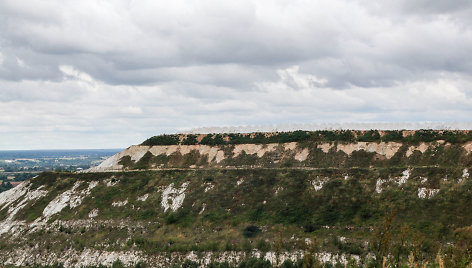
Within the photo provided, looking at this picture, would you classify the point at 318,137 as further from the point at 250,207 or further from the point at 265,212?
the point at 265,212

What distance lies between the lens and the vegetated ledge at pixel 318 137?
101062 mm

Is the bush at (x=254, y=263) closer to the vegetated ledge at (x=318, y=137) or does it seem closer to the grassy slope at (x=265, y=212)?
the grassy slope at (x=265, y=212)

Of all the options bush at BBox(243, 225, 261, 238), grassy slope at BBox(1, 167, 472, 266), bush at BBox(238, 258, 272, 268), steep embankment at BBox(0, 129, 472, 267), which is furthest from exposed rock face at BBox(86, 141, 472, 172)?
bush at BBox(238, 258, 272, 268)

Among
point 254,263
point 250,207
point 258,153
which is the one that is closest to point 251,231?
point 250,207

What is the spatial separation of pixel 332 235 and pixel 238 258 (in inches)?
640

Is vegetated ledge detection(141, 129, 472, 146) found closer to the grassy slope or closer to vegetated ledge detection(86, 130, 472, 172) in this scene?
vegetated ledge detection(86, 130, 472, 172)

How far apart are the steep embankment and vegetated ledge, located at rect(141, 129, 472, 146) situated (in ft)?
4.48

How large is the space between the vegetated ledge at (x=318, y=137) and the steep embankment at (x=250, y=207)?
1364 millimetres

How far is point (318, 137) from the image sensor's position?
377 feet

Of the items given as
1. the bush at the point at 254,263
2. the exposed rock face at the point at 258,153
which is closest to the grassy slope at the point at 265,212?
the bush at the point at 254,263

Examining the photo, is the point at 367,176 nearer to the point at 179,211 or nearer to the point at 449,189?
the point at 449,189

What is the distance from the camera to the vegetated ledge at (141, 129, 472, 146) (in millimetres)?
101062

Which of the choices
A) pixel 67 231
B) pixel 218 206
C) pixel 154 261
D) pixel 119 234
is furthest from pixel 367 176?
pixel 67 231

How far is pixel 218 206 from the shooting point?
8431cm
